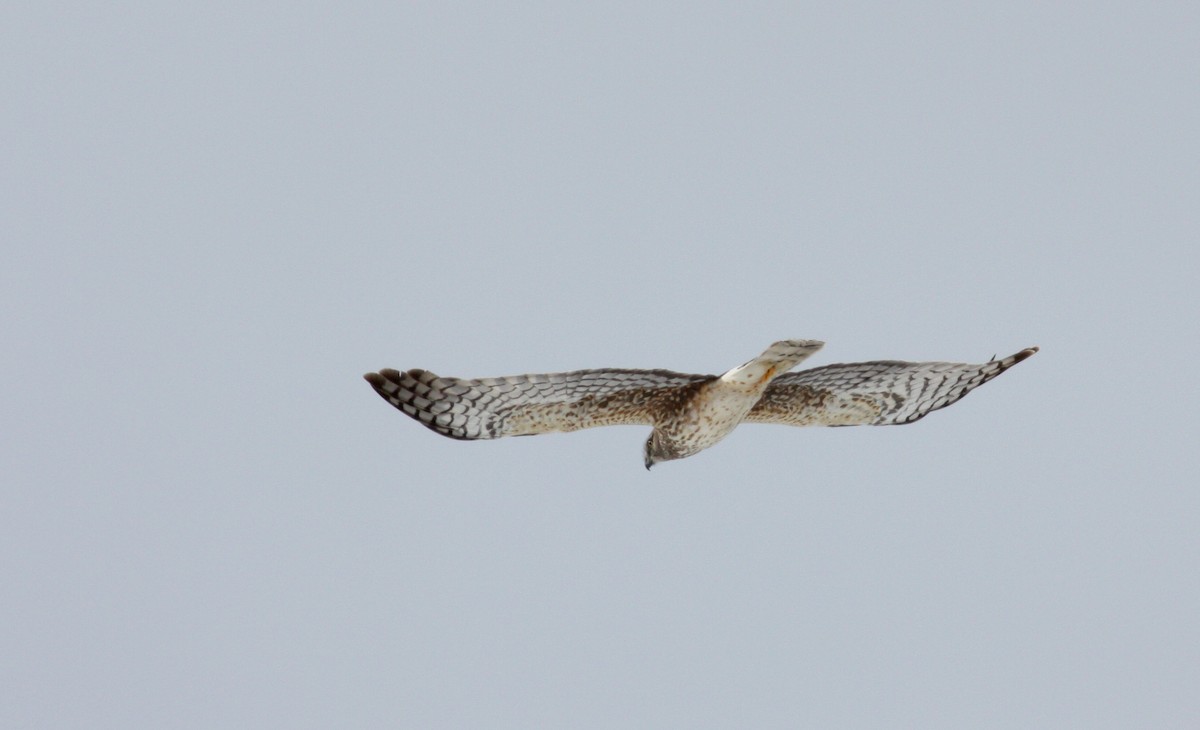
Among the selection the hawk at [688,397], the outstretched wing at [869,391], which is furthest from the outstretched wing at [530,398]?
the outstretched wing at [869,391]

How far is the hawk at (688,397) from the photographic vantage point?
12.7 meters

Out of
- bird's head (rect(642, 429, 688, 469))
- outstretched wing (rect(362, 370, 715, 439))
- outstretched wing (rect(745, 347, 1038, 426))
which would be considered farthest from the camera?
bird's head (rect(642, 429, 688, 469))

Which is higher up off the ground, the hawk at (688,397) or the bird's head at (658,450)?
the hawk at (688,397)

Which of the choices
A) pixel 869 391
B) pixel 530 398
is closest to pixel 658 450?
pixel 530 398

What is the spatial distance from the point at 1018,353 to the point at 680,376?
3072 millimetres

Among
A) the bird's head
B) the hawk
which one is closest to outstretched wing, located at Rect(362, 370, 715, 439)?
the hawk

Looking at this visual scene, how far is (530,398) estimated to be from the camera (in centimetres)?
1294

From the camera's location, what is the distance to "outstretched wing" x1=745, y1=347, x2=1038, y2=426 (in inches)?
534

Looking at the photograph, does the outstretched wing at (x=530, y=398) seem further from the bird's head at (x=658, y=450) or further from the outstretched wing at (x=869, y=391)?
the outstretched wing at (x=869, y=391)

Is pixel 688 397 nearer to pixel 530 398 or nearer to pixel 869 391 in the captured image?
pixel 530 398

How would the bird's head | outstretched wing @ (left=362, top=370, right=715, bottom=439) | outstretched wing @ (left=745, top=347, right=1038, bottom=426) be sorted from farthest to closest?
the bird's head
outstretched wing @ (left=745, top=347, right=1038, bottom=426)
outstretched wing @ (left=362, top=370, right=715, bottom=439)

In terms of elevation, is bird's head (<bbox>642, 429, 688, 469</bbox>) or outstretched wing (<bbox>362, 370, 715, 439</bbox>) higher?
outstretched wing (<bbox>362, 370, 715, 439</bbox>)

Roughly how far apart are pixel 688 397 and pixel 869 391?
1787 millimetres

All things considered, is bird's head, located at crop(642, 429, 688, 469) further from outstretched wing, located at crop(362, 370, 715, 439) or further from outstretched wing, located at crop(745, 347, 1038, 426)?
outstretched wing, located at crop(745, 347, 1038, 426)
